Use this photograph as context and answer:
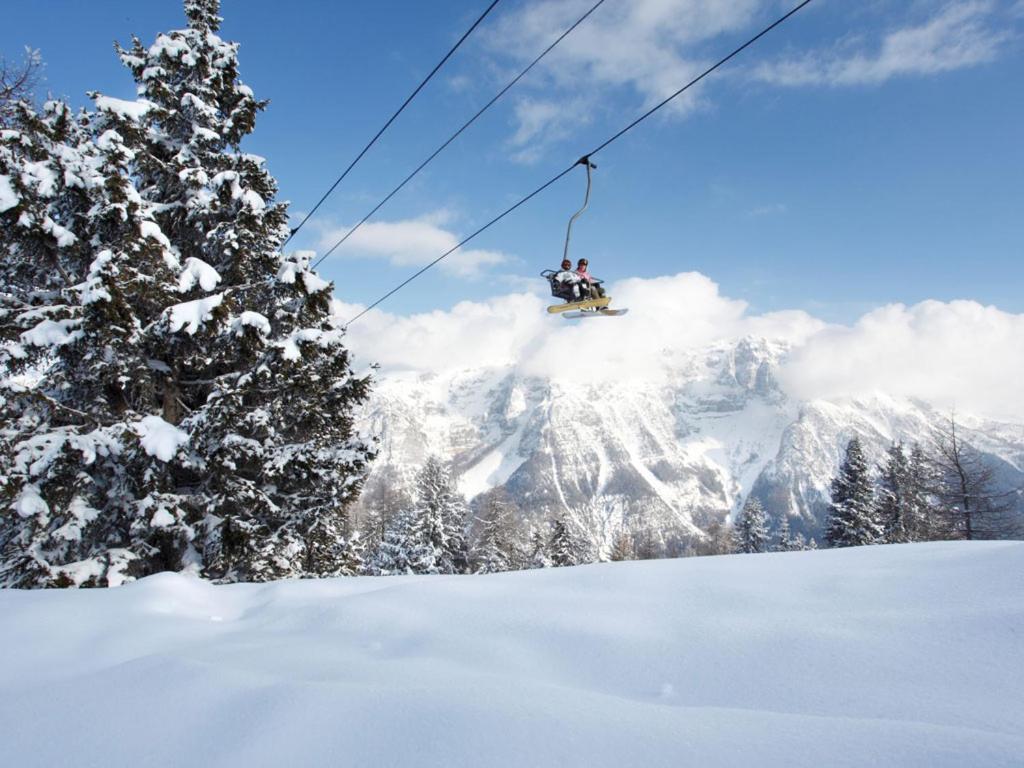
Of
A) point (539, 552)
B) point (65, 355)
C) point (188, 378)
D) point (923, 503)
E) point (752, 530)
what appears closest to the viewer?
point (65, 355)

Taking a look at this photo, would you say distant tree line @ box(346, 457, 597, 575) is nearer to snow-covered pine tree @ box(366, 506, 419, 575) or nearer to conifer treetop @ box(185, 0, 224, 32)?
snow-covered pine tree @ box(366, 506, 419, 575)

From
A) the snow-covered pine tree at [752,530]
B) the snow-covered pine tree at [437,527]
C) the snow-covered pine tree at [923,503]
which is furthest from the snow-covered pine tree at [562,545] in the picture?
the snow-covered pine tree at [923,503]

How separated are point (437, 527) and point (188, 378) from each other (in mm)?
23464

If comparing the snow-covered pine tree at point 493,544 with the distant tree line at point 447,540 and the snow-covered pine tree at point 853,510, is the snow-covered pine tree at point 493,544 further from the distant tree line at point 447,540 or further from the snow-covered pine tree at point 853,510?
the snow-covered pine tree at point 853,510

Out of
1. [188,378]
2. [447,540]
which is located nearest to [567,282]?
[188,378]

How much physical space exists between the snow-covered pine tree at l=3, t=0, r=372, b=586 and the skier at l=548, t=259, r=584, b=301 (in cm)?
392

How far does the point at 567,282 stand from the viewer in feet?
31.0

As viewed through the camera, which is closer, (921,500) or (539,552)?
(921,500)

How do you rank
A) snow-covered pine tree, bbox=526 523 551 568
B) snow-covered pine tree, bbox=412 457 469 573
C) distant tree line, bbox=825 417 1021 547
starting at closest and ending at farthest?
distant tree line, bbox=825 417 1021 547
snow-covered pine tree, bbox=412 457 469 573
snow-covered pine tree, bbox=526 523 551 568

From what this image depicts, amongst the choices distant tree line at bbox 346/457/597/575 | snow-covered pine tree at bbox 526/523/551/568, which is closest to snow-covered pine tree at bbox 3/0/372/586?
distant tree line at bbox 346/457/597/575

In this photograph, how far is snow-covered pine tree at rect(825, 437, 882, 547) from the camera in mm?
27812

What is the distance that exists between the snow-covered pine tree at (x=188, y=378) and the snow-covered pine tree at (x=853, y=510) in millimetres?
28204

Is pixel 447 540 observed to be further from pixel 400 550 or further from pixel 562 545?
pixel 562 545

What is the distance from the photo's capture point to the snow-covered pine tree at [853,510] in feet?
91.2
